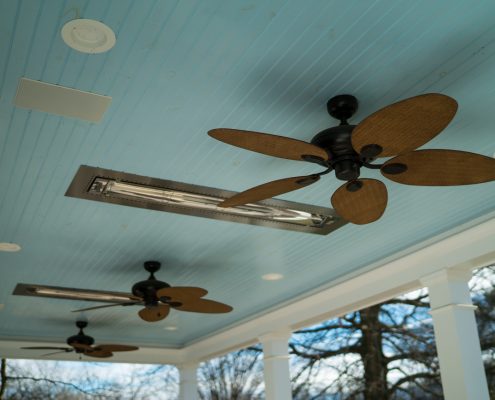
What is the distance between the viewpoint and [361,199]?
2.66m

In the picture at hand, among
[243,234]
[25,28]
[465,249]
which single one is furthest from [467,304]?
[25,28]

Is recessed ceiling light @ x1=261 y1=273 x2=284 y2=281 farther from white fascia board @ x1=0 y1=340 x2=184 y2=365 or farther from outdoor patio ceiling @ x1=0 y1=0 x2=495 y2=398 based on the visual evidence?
white fascia board @ x1=0 y1=340 x2=184 y2=365

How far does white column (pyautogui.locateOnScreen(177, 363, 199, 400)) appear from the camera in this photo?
7918 millimetres

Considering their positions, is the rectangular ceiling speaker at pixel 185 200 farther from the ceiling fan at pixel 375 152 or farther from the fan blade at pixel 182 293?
the ceiling fan at pixel 375 152

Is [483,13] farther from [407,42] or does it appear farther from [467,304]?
[467,304]

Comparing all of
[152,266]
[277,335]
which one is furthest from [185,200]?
[277,335]

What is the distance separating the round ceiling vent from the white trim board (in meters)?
2.82

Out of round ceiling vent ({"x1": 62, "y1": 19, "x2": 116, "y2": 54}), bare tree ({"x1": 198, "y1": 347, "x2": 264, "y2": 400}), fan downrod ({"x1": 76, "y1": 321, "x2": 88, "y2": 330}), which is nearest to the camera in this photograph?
round ceiling vent ({"x1": 62, "y1": 19, "x2": 116, "y2": 54})

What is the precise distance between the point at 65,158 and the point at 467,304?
2.96 meters

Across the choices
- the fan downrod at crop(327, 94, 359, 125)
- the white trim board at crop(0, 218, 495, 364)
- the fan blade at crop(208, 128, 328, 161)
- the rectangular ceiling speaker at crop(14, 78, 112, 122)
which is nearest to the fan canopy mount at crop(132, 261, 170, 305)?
the white trim board at crop(0, 218, 495, 364)

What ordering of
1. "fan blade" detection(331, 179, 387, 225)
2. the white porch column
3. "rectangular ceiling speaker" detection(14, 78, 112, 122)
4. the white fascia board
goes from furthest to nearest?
the white fascia board
the white porch column
"fan blade" detection(331, 179, 387, 225)
"rectangular ceiling speaker" detection(14, 78, 112, 122)

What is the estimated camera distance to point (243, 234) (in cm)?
406

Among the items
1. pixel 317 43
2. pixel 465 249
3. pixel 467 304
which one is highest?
pixel 317 43

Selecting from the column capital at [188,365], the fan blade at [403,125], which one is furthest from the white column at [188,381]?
the fan blade at [403,125]
